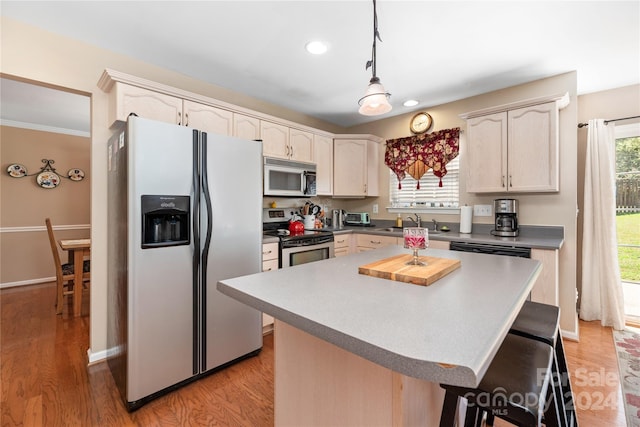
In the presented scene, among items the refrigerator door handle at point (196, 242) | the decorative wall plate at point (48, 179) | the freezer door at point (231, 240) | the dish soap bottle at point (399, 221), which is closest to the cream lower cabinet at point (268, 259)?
the freezer door at point (231, 240)

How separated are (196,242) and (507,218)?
9.41 feet

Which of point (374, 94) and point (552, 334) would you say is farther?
point (374, 94)

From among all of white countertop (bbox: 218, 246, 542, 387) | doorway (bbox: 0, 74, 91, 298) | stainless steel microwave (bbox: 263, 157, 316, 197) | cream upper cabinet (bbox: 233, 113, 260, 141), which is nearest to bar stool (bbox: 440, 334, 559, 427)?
white countertop (bbox: 218, 246, 542, 387)

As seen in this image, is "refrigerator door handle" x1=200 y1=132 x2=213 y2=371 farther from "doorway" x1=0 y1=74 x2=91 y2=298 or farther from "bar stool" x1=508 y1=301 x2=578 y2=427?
"doorway" x1=0 y1=74 x2=91 y2=298

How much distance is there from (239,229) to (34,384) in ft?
5.62

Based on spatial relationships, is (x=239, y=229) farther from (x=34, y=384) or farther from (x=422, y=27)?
(x=422, y=27)

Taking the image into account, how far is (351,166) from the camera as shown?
3.89 m

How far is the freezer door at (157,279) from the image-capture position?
67.8 inches

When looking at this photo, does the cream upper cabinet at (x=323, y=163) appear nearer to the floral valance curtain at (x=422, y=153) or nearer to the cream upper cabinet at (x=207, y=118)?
the floral valance curtain at (x=422, y=153)

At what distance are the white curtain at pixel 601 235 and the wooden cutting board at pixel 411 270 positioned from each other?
8.05 ft

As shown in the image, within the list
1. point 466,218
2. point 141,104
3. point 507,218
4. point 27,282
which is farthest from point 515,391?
point 27,282

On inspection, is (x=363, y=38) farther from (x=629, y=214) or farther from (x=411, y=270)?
(x=629, y=214)

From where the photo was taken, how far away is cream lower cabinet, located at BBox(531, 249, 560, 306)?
2330 millimetres

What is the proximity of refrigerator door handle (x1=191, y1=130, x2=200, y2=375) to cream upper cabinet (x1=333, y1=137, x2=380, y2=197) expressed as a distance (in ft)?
7.13
